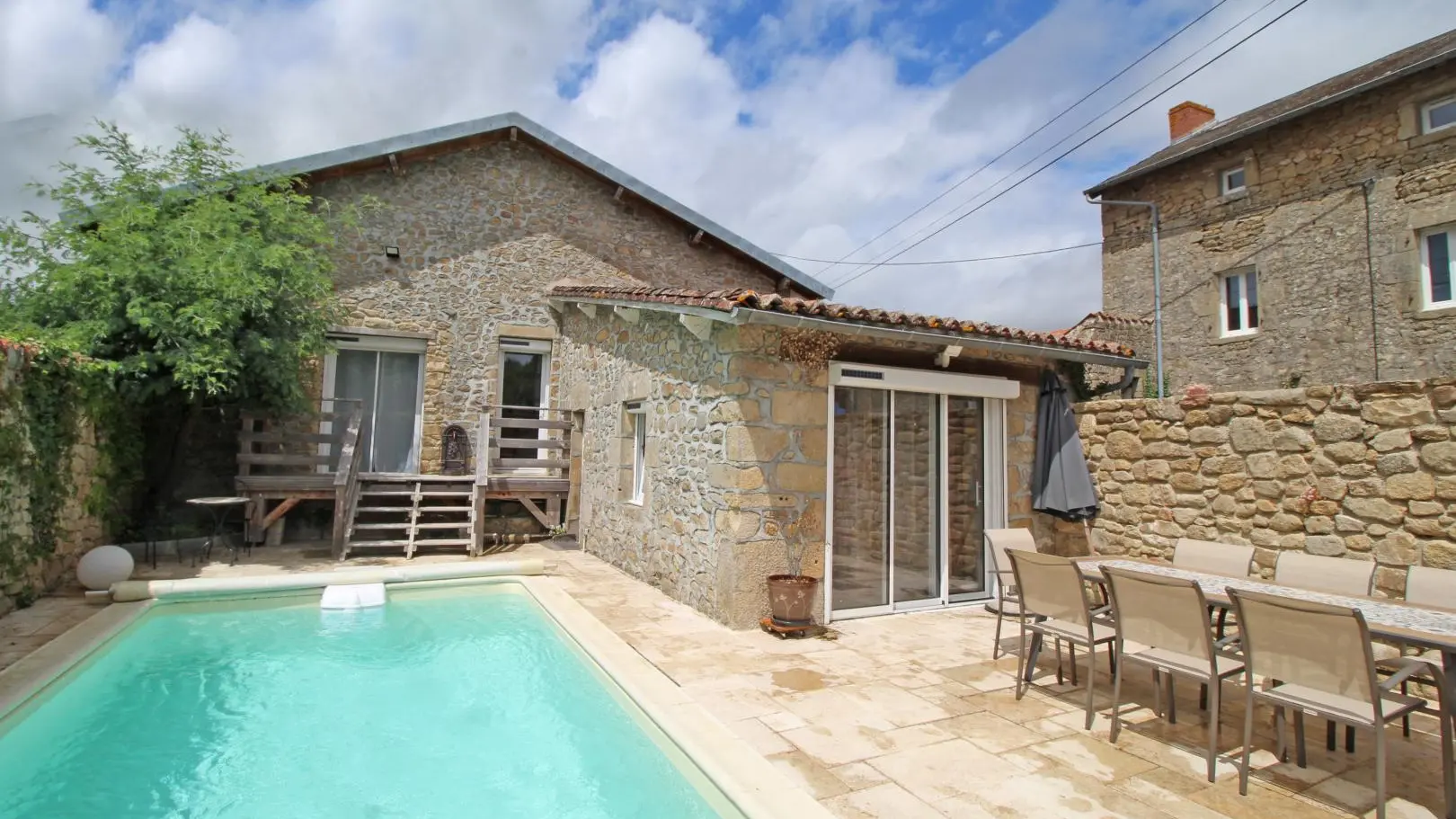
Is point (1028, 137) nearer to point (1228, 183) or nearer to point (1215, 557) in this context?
point (1228, 183)

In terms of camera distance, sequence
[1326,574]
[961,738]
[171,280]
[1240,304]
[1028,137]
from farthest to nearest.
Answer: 1. [1240,304]
2. [1028,137]
3. [171,280]
4. [1326,574]
5. [961,738]

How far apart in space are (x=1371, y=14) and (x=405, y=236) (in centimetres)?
1659

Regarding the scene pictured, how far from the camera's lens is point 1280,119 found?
11930 millimetres

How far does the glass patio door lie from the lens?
629cm

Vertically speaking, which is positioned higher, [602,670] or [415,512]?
[415,512]

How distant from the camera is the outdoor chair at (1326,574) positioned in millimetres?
4211

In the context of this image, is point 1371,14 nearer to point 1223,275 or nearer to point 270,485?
point 1223,275

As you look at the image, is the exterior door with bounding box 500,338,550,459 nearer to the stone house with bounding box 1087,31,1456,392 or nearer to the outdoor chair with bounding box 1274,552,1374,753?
the outdoor chair with bounding box 1274,552,1374,753

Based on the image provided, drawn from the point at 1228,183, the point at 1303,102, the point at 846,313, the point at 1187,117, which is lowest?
the point at 846,313

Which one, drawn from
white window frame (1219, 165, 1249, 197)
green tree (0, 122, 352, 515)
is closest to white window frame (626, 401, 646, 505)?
green tree (0, 122, 352, 515)

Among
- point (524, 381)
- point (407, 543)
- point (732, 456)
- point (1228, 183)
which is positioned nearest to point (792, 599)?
point (732, 456)

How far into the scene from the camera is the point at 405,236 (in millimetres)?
11281

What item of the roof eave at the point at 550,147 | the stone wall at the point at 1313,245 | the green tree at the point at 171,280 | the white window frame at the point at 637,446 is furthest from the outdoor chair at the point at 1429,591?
the green tree at the point at 171,280

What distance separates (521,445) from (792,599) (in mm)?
5901
